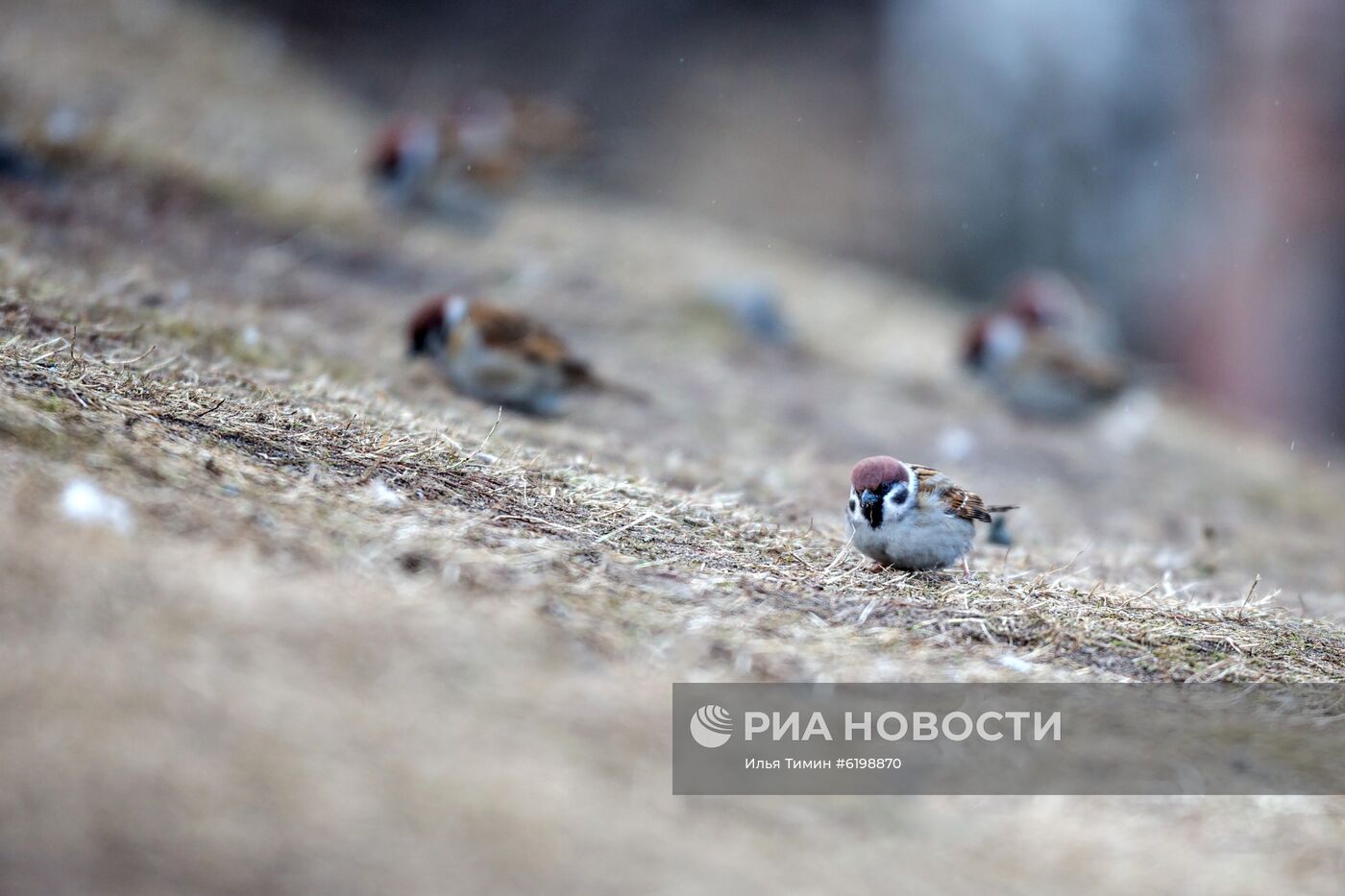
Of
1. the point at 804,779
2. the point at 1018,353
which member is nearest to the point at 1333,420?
the point at 1018,353

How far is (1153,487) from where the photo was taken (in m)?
8.86

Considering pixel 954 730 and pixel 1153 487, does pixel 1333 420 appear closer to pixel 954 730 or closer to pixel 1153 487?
pixel 1153 487

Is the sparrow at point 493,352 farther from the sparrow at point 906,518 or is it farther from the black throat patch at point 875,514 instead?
the black throat patch at point 875,514

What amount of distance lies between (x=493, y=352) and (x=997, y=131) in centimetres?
1237

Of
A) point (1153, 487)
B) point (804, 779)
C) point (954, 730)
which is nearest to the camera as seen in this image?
point (804, 779)

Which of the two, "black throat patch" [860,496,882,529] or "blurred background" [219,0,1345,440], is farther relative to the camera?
"blurred background" [219,0,1345,440]

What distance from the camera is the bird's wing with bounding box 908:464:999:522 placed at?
4.64 metres

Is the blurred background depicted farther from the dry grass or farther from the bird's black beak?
the bird's black beak

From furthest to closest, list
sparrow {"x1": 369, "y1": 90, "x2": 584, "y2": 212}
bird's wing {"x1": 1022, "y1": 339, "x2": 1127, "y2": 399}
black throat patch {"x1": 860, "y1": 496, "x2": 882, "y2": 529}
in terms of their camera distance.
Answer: sparrow {"x1": 369, "y1": 90, "x2": 584, "y2": 212} → bird's wing {"x1": 1022, "y1": 339, "x2": 1127, "y2": 399} → black throat patch {"x1": 860, "y1": 496, "x2": 882, "y2": 529}

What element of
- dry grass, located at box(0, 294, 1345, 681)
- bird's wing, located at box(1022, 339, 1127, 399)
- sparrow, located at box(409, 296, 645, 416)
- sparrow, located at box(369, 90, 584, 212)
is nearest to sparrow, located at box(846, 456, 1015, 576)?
dry grass, located at box(0, 294, 1345, 681)

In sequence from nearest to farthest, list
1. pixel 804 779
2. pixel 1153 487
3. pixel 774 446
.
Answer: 1. pixel 804 779
2. pixel 774 446
3. pixel 1153 487

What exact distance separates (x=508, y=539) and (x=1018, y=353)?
6698 millimetres

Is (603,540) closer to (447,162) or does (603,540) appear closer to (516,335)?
(516,335)

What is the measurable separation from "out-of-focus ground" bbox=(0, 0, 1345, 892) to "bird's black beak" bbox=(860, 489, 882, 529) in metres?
0.22
